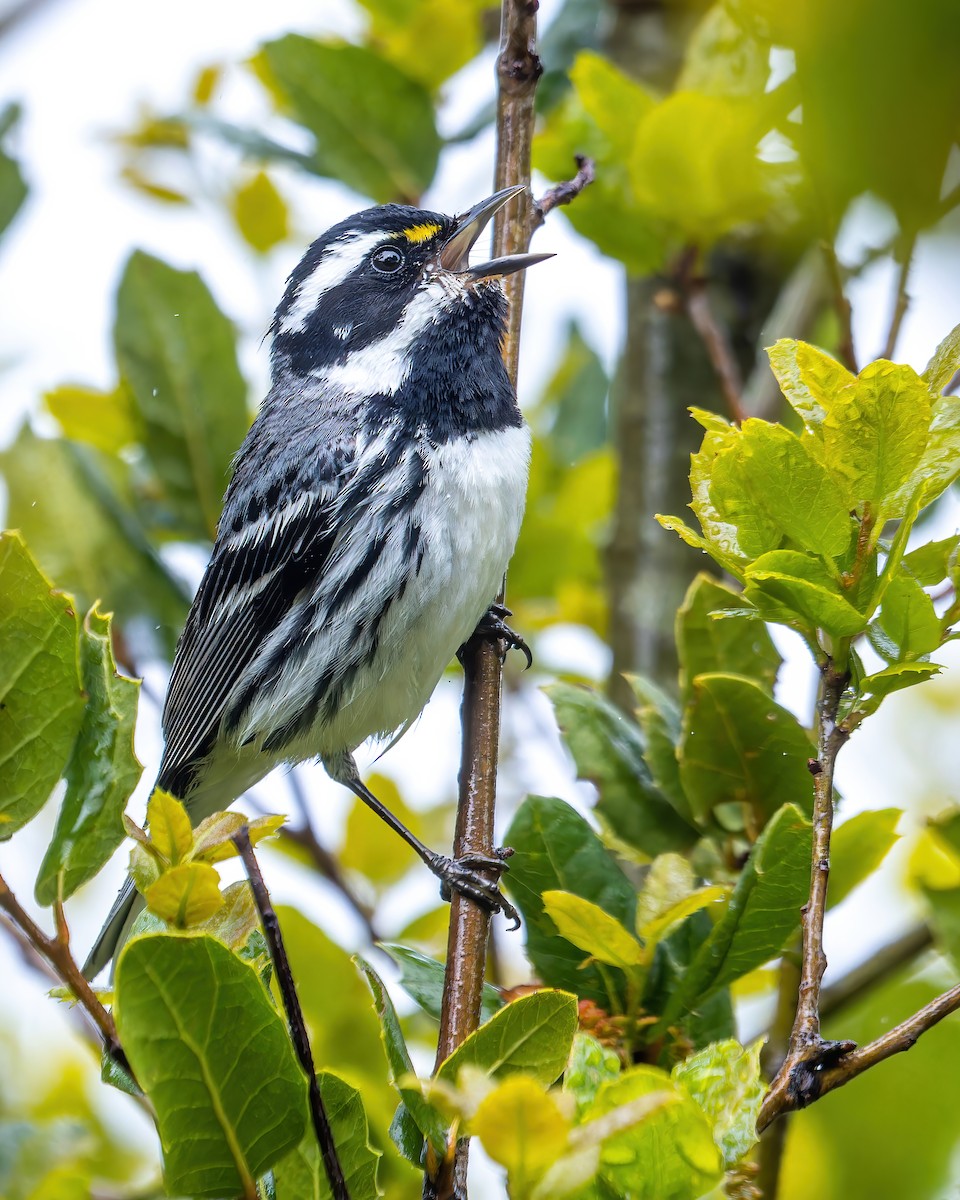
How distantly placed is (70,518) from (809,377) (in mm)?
1864

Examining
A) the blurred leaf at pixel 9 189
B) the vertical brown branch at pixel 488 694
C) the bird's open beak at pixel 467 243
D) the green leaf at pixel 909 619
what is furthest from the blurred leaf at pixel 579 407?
the green leaf at pixel 909 619

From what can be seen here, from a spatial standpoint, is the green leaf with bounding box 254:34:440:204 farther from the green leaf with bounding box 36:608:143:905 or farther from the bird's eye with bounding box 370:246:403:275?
the green leaf with bounding box 36:608:143:905

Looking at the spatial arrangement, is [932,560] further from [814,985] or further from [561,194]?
[561,194]

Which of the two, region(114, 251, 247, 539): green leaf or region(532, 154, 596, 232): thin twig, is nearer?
region(532, 154, 596, 232): thin twig

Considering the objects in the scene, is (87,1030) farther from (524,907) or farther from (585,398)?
(585,398)

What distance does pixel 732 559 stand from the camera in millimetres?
1535

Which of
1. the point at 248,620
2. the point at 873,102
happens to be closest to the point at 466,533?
the point at 248,620

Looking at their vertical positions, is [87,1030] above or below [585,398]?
below

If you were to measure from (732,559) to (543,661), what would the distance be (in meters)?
2.19

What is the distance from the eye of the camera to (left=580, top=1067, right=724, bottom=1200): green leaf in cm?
124

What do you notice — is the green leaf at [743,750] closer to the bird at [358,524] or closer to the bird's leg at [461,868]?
the bird's leg at [461,868]

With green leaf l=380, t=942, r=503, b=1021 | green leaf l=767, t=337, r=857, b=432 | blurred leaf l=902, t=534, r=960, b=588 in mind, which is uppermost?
green leaf l=767, t=337, r=857, b=432

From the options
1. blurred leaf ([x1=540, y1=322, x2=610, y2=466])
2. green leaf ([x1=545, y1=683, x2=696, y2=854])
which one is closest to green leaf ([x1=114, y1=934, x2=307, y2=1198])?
green leaf ([x1=545, y1=683, x2=696, y2=854])

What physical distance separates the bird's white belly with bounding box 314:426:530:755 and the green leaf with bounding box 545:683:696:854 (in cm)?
62
